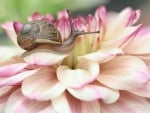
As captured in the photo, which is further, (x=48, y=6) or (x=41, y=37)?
(x=48, y=6)

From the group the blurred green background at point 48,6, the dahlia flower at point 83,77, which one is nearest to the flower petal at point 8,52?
the dahlia flower at point 83,77

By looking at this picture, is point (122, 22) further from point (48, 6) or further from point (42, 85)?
point (48, 6)

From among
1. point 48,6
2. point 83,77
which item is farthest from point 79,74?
point 48,6

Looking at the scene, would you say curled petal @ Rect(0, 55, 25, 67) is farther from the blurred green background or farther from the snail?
the blurred green background

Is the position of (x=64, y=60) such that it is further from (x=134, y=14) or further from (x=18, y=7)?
(x=18, y=7)

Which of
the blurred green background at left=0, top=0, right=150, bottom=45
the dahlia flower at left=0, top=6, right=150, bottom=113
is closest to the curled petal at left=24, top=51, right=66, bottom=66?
the dahlia flower at left=0, top=6, right=150, bottom=113
